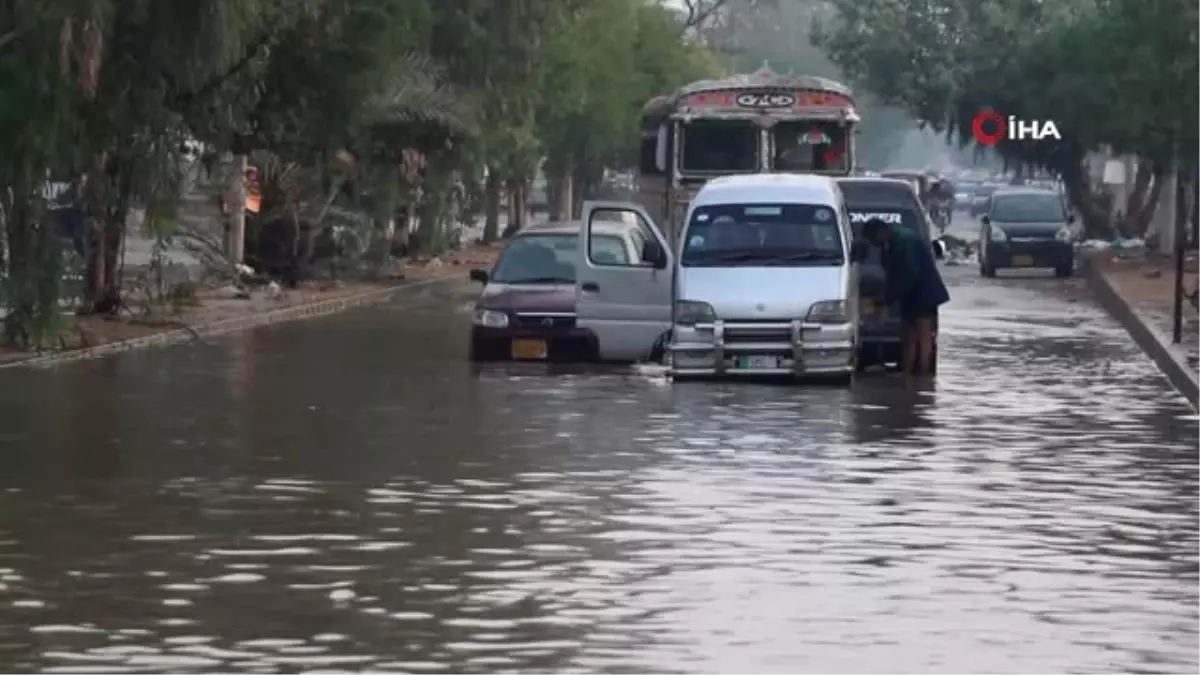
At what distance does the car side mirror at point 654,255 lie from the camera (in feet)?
94.9

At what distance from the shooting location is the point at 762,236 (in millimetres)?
27141

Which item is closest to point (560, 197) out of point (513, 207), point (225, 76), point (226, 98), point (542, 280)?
point (513, 207)

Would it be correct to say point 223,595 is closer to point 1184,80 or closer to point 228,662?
point 228,662

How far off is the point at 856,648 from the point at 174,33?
18.5 meters

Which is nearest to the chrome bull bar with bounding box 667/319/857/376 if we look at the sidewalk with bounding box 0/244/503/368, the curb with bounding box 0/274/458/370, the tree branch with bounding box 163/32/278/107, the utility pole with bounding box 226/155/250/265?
the curb with bounding box 0/274/458/370

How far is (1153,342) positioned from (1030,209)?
26076 mm

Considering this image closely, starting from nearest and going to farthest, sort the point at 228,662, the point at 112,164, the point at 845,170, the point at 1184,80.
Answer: the point at 228,662, the point at 112,164, the point at 845,170, the point at 1184,80

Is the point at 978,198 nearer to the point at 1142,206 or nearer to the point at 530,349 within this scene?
the point at 1142,206

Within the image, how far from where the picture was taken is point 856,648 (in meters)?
11.4

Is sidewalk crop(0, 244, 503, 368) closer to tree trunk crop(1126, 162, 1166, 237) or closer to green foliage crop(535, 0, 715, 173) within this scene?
green foliage crop(535, 0, 715, 173)

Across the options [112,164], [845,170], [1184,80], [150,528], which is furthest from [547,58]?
[150,528]

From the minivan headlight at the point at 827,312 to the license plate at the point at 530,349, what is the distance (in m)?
3.85

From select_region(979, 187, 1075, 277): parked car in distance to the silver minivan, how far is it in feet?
99.2

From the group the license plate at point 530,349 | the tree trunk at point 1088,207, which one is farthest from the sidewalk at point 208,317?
the tree trunk at point 1088,207
